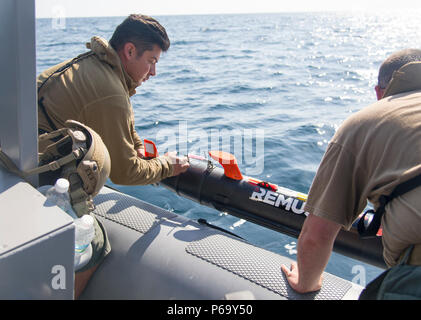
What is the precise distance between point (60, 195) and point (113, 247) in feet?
2.56

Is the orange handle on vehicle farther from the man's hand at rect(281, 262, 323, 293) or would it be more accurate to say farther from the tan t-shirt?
the tan t-shirt

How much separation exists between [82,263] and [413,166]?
1447 mm

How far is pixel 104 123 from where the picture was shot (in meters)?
1.99

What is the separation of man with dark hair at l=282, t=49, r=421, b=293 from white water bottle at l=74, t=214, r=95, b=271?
0.91 meters

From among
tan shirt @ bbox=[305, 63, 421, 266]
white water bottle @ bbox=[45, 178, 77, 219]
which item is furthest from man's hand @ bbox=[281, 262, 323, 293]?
white water bottle @ bbox=[45, 178, 77, 219]

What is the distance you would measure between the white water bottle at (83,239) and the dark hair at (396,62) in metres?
1.37

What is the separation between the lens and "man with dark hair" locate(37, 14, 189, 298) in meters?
1.96

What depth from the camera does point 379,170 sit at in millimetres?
1454

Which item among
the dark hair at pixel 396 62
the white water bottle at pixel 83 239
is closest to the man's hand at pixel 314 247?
the dark hair at pixel 396 62

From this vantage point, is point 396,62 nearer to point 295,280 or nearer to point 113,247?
point 295,280

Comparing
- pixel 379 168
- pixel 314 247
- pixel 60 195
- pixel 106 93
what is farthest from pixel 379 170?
pixel 106 93

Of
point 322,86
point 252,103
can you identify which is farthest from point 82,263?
point 322,86

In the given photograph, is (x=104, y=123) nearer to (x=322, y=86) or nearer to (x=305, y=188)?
(x=305, y=188)
